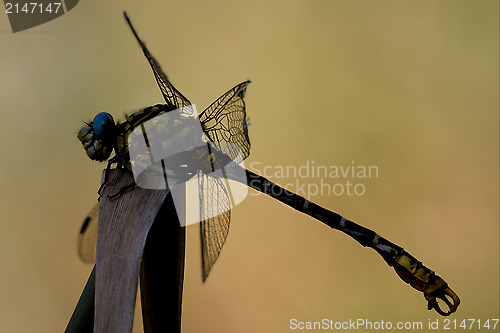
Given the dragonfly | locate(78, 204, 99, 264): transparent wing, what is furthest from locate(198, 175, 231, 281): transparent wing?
locate(78, 204, 99, 264): transparent wing

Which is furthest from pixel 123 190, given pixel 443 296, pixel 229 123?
pixel 443 296

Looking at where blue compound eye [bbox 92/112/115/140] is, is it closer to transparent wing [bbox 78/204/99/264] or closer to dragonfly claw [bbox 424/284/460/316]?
transparent wing [bbox 78/204/99/264]

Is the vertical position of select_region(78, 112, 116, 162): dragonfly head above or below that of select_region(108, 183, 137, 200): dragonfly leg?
above

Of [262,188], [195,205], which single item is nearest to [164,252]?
[195,205]

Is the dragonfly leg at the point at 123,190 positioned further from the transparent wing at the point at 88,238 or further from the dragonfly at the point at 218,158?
the transparent wing at the point at 88,238

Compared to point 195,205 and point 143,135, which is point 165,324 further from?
point 143,135
